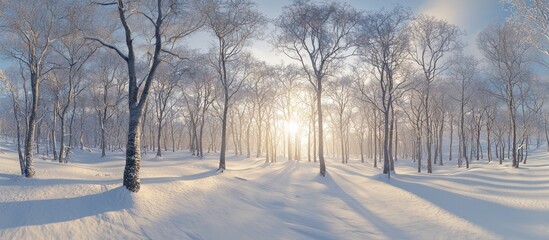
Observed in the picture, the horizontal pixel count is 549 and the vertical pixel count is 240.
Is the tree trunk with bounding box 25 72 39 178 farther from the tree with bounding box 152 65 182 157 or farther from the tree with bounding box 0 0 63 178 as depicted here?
the tree with bounding box 152 65 182 157

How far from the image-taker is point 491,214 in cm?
1114

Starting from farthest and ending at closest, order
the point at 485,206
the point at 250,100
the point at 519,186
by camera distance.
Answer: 1. the point at 250,100
2. the point at 519,186
3. the point at 485,206

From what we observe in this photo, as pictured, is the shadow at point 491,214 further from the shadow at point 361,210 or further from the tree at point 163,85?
the tree at point 163,85

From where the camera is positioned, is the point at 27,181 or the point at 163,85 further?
the point at 163,85

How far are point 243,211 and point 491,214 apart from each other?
33.2 ft

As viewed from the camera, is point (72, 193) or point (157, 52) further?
point (157, 52)

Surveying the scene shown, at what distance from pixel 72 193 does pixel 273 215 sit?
23.3ft

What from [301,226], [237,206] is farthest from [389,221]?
[237,206]

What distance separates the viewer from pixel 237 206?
38.6 feet

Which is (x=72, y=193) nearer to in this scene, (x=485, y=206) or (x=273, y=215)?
(x=273, y=215)

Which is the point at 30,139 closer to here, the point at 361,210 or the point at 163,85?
the point at 361,210

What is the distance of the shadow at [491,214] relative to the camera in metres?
9.20

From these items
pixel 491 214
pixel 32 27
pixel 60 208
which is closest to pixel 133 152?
pixel 60 208

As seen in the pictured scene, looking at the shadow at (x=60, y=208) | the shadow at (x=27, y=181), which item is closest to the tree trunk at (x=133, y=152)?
the shadow at (x=60, y=208)
